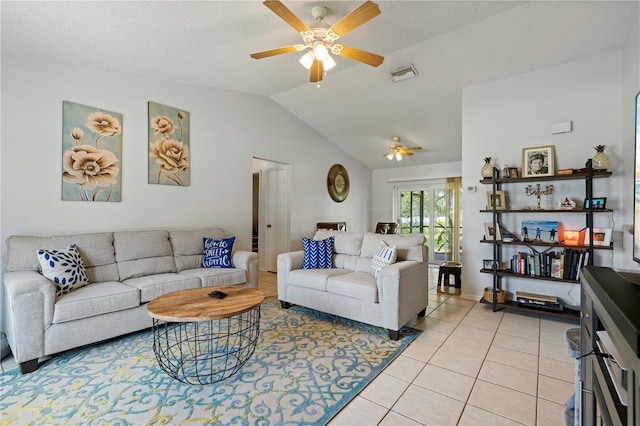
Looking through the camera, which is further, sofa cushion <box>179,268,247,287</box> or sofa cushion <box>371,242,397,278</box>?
sofa cushion <box>179,268,247,287</box>

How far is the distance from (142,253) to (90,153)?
1.17 meters

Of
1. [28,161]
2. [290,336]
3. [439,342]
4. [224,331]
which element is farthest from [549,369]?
[28,161]

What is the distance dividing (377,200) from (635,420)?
23.3ft

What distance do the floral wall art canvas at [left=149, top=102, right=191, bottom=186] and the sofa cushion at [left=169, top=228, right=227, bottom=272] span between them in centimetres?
70

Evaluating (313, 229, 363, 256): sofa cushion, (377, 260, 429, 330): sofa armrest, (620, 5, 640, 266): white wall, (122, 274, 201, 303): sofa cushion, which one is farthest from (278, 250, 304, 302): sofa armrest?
(620, 5, 640, 266): white wall

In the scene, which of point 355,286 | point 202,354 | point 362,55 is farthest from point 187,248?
point 362,55

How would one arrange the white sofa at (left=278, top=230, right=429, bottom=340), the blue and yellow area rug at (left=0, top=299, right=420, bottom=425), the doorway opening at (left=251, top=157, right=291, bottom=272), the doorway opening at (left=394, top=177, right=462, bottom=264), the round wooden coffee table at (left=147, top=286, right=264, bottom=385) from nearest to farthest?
the blue and yellow area rug at (left=0, top=299, right=420, bottom=425) < the round wooden coffee table at (left=147, top=286, right=264, bottom=385) < the white sofa at (left=278, top=230, right=429, bottom=340) < the doorway opening at (left=251, top=157, right=291, bottom=272) < the doorway opening at (left=394, top=177, right=462, bottom=264)

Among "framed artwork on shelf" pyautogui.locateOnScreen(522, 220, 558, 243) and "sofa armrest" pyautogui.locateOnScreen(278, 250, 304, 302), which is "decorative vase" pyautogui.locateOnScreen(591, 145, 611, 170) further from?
"sofa armrest" pyautogui.locateOnScreen(278, 250, 304, 302)

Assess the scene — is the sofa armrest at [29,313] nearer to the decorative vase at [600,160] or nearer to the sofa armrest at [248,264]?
the sofa armrest at [248,264]

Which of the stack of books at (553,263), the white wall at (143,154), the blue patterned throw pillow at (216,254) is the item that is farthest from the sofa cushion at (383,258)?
the white wall at (143,154)

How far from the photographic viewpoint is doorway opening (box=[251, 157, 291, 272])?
546 cm

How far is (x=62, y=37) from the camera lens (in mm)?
2557

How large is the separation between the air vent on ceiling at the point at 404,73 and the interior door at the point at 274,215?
2.53 meters

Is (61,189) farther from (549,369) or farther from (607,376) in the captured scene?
(549,369)
